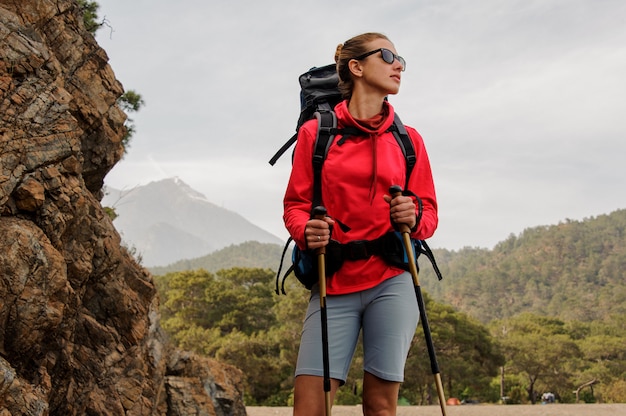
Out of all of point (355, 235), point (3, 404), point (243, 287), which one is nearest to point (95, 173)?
point (3, 404)

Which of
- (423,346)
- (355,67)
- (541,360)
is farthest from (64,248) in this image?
(541,360)

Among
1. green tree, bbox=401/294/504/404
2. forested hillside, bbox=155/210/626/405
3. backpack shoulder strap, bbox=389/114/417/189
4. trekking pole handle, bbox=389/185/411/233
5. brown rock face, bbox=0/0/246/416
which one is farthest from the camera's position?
green tree, bbox=401/294/504/404

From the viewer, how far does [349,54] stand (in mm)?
2820

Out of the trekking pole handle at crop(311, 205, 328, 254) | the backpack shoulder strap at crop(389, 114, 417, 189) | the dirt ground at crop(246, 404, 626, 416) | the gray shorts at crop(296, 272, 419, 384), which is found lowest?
the dirt ground at crop(246, 404, 626, 416)

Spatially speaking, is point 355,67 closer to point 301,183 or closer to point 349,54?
point 349,54

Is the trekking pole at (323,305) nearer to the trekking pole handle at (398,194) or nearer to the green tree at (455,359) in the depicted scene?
the trekking pole handle at (398,194)

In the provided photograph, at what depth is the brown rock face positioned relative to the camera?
187 inches

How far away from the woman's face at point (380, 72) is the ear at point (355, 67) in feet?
0.04

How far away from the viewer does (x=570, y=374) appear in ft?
127

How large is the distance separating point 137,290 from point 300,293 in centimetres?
2676

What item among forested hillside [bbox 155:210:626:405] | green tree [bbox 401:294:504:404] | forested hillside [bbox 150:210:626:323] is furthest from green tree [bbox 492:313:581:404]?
forested hillside [bbox 150:210:626:323]

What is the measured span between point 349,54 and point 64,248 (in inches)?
163

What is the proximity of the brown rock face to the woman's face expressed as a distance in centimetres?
315

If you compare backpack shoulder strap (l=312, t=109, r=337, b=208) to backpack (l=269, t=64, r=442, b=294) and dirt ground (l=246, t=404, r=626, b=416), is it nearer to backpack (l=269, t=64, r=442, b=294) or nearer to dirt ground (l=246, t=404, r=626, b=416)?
backpack (l=269, t=64, r=442, b=294)
